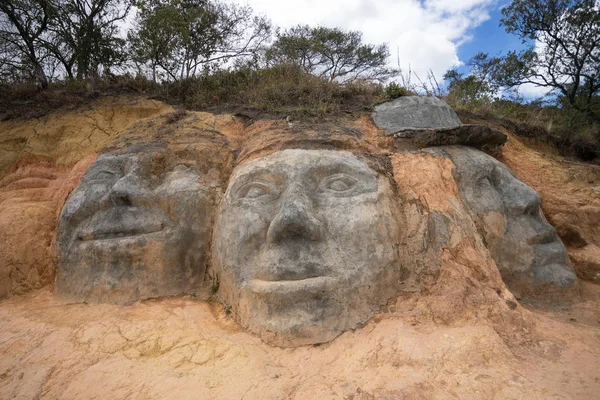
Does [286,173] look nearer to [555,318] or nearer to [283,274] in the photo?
[283,274]

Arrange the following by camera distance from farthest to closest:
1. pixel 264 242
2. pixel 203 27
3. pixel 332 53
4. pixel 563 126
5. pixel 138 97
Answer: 1. pixel 332 53
2. pixel 203 27
3. pixel 563 126
4. pixel 138 97
5. pixel 264 242

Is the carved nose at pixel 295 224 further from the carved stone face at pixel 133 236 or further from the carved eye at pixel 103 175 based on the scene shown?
the carved eye at pixel 103 175

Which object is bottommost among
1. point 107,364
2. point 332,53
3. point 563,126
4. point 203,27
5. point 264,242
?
point 107,364

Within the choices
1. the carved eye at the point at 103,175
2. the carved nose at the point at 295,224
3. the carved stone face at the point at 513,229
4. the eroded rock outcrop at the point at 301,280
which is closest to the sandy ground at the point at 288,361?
the eroded rock outcrop at the point at 301,280

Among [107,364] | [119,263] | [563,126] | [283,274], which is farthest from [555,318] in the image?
[563,126]

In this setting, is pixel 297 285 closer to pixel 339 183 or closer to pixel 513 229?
pixel 339 183

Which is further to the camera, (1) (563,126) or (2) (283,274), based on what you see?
(1) (563,126)

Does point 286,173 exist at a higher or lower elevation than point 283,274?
higher

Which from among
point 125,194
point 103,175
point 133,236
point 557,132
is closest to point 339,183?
point 133,236

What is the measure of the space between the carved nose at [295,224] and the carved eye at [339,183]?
0.54 metres

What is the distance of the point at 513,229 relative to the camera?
4.50m

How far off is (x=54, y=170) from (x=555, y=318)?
746 cm

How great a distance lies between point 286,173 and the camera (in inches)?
161

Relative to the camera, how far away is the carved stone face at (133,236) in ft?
13.8
